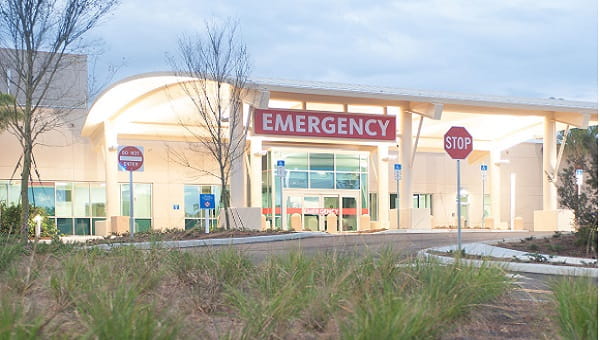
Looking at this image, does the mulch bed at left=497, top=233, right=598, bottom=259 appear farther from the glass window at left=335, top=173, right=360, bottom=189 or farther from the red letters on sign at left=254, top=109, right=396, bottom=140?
the glass window at left=335, top=173, right=360, bottom=189

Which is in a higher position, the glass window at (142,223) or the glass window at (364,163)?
the glass window at (364,163)

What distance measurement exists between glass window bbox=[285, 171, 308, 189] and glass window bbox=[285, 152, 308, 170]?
0.79 feet

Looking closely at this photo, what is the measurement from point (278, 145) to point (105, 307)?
30821mm

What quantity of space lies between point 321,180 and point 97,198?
1260 centimetres

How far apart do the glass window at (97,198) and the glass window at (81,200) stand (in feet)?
0.72

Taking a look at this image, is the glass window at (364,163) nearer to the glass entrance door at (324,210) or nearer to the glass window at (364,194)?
the glass window at (364,194)

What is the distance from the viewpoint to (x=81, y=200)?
41719 mm

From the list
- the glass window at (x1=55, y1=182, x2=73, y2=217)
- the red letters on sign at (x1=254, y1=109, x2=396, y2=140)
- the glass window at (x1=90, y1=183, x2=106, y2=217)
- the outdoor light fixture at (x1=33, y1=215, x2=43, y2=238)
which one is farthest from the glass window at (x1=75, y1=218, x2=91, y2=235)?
the red letters on sign at (x1=254, y1=109, x2=396, y2=140)

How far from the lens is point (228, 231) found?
25406 millimetres

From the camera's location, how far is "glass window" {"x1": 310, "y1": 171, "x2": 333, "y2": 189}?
38.0 meters

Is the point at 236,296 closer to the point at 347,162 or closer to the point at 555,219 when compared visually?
the point at 555,219

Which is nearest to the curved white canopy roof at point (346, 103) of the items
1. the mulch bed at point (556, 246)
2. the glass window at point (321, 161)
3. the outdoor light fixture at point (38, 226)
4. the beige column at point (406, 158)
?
the beige column at point (406, 158)

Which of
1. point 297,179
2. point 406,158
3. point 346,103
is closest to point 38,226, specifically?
point 346,103

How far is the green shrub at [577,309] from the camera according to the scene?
246 inches
